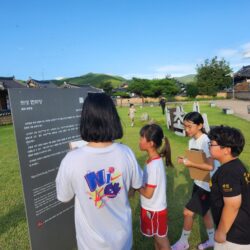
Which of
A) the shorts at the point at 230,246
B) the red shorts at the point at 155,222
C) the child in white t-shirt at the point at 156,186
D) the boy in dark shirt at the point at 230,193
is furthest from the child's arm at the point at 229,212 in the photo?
the red shorts at the point at 155,222

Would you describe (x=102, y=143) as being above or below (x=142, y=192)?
above

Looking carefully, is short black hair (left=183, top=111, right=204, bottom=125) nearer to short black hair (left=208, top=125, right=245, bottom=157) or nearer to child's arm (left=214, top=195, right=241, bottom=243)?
short black hair (left=208, top=125, right=245, bottom=157)

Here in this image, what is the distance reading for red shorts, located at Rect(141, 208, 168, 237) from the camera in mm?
2889

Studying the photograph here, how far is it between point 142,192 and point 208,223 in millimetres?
1490

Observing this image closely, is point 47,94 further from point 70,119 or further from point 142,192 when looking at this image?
point 142,192

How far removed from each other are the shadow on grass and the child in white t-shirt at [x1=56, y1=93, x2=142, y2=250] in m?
3.17

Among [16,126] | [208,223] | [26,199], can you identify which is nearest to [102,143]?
[16,126]

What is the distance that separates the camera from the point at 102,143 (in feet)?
6.07

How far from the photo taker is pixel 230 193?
1.97 meters

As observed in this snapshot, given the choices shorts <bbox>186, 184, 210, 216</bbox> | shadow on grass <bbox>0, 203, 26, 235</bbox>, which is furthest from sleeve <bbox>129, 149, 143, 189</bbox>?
shadow on grass <bbox>0, 203, 26, 235</bbox>

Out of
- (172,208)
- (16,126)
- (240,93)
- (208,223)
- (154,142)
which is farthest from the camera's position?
(240,93)

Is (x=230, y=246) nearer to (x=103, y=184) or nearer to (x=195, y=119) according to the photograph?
(x=103, y=184)

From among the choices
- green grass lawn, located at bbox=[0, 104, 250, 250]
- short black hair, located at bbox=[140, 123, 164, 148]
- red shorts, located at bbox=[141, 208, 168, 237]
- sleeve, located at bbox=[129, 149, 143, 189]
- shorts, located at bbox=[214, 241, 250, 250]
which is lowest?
green grass lawn, located at bbox=[0, 104, 250, 250]

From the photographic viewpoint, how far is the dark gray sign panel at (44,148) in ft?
8.43
